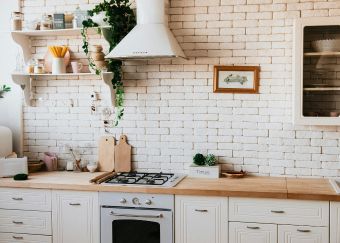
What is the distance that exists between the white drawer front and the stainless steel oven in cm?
50

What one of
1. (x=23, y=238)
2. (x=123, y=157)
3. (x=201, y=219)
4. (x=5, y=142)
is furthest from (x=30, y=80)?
(x=201, y=219)

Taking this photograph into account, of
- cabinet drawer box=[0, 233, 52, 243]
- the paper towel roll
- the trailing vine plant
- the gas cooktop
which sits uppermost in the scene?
the trailing vine plant

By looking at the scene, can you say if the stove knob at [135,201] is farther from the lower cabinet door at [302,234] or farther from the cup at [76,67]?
the cup at [76,67]

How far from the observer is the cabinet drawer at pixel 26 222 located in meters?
3.95

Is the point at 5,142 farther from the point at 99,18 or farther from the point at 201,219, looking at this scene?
the point at 201,219

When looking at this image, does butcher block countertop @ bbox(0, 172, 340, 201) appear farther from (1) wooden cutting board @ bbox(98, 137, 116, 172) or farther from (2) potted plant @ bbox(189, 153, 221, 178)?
(1) wooden cutting board @ bbox(98, 137, 116, 172)

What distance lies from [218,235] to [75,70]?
1955 mm

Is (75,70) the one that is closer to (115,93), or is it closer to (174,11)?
(115,93)

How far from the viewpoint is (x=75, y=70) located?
172 inches

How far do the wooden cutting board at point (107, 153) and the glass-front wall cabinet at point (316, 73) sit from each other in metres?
1.68

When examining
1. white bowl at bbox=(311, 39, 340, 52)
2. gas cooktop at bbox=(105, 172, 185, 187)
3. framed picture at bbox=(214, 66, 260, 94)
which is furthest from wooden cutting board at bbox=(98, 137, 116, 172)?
white bowl at bbox=(311, 39, 340, 52)

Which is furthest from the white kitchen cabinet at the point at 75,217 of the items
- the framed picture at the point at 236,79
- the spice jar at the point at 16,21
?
the spice jar at the point at 16,21

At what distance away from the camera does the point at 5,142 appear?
14.2ft

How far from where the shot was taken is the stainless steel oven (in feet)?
12.1
